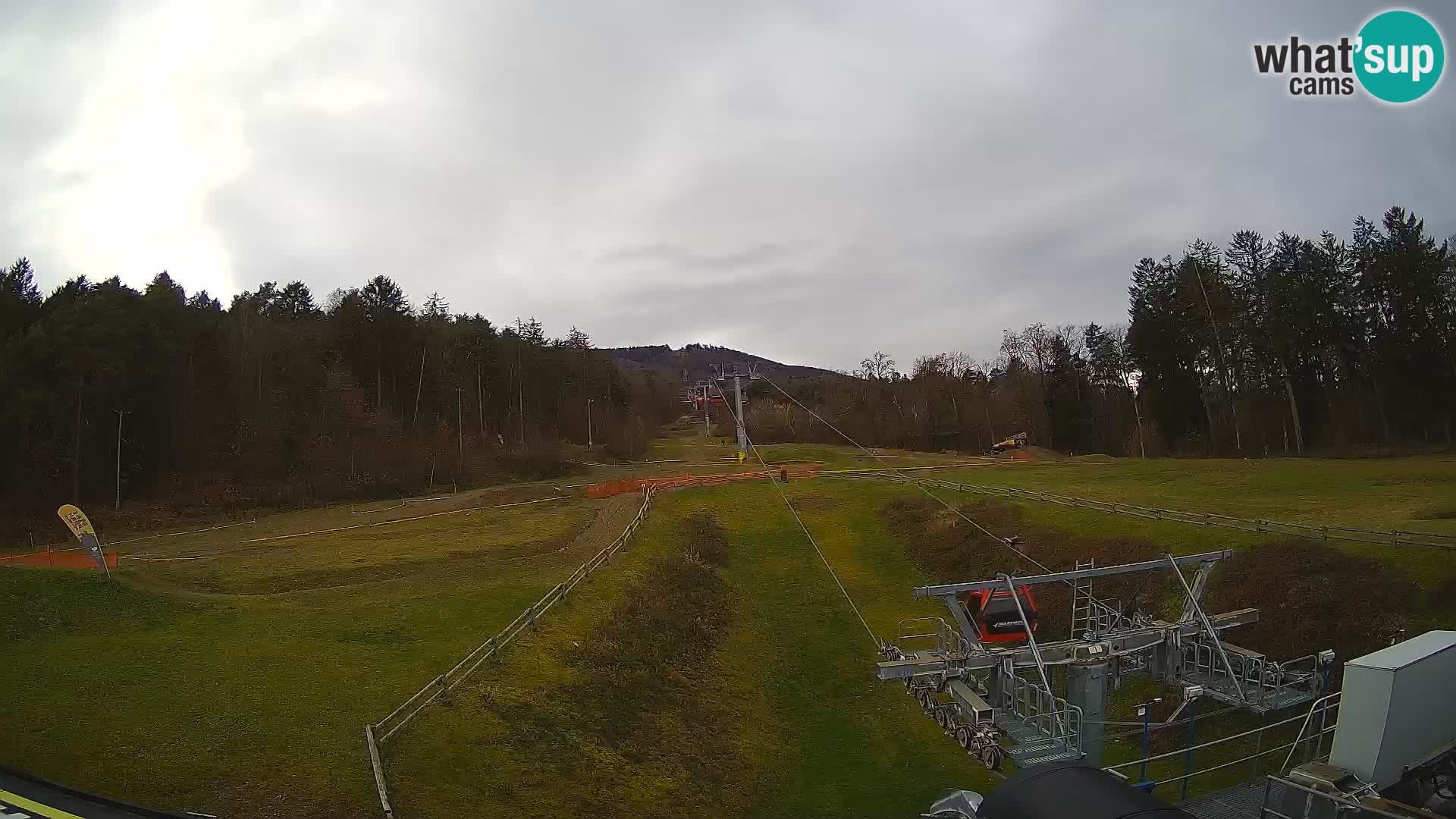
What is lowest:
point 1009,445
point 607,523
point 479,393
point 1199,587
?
point 607,523

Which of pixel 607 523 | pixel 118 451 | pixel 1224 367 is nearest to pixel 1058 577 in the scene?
pixel 607 523

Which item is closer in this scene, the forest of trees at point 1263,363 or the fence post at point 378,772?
the fence post at point 378,772

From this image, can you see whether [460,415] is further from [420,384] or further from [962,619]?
[962,619]

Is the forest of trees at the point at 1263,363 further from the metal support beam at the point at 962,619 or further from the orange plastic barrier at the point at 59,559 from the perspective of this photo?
the orange plastic barrier at the point at 59,559

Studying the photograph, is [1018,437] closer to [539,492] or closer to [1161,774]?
[539,492]

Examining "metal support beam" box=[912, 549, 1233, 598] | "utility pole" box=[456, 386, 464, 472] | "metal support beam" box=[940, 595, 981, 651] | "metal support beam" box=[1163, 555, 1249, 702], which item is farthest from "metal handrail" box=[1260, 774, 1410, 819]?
"utility pole" box=[456, 386, 464, 472]

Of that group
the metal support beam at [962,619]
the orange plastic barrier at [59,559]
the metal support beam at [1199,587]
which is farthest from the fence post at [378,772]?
the orange plastic barrier at [59,559]

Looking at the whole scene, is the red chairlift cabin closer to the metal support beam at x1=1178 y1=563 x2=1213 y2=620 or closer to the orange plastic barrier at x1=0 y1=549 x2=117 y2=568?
the metal support beam at x1=1178 y1=563 x2=1213 y2=620

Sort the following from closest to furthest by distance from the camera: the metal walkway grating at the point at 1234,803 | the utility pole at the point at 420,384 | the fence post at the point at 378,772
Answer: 1. the metal walkway grating at the point at 1234,803
2. the fence post at the point at 378,772
3. the utility pole at the point at 420,384
